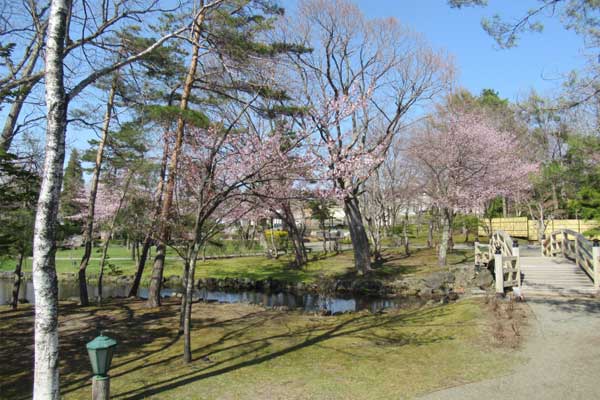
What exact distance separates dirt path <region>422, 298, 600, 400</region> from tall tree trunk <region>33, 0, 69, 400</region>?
4238 mm

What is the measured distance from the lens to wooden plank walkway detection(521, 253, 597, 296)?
1185 centimetres

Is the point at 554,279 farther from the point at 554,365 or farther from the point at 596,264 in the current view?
the point at 554,365

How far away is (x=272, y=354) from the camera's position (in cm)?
770

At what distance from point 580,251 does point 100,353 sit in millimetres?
15220

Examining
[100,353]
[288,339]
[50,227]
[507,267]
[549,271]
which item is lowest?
[288,339]

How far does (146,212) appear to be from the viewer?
12422 millimetres

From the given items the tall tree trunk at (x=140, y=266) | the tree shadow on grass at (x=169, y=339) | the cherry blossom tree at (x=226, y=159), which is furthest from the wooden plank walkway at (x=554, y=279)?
the tall tree trunk at (x=140, y=266)

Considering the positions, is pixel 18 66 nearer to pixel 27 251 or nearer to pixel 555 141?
pixel 27 251

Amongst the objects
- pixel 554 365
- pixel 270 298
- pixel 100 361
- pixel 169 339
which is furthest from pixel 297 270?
pixel 100 361

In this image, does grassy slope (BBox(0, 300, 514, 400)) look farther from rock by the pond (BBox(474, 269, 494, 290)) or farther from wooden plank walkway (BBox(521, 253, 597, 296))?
rock by the pond (BBox(474, 269, 494, 290))

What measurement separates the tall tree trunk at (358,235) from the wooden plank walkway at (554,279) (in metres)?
6.86

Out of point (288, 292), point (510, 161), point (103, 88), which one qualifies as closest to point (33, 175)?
point (103, 88)

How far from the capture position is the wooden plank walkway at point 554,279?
11852mm

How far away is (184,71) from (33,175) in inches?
174
